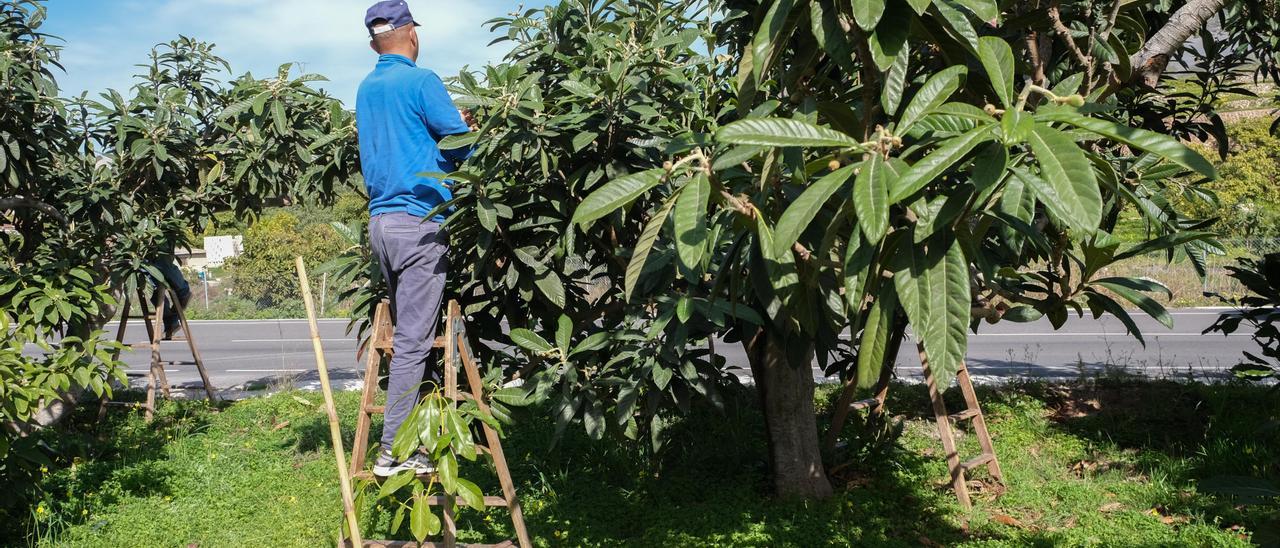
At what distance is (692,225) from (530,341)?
73.9 inches

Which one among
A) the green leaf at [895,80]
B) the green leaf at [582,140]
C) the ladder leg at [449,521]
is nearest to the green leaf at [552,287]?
the green leaf at [582,140]

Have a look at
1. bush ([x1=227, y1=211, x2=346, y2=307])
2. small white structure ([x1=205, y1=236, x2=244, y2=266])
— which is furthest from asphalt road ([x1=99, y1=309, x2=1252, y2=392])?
small white structure ([x1=205, y1=236, x2=244, y2=266])

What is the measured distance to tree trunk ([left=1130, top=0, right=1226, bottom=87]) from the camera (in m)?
3.23

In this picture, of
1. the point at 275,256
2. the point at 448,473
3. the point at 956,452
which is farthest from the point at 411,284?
the point at 275,256

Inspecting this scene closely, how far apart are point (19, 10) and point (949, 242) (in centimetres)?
591

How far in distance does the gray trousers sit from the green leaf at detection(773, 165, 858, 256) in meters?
2.03

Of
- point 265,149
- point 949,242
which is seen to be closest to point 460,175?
point 949,242

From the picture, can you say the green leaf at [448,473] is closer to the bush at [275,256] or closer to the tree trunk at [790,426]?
the tree trunk at [790,426]

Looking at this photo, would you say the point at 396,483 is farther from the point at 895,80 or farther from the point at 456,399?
the point at 895,80

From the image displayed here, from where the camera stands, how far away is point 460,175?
10.8 ft

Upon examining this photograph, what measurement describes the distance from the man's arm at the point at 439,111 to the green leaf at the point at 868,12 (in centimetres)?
204

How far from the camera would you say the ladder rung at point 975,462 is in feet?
14.6

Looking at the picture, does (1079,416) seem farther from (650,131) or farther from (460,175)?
(460,175)

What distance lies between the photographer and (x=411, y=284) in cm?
350
